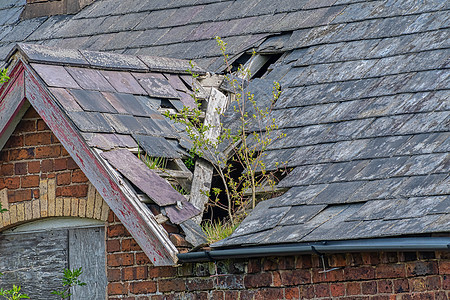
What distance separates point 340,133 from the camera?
265 inches

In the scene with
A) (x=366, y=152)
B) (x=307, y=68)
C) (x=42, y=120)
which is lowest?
A: (x=366, y=152)

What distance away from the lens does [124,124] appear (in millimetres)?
6816

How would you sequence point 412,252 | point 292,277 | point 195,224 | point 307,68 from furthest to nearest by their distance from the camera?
point 307,68 < point 195,224 < point 292,277 < point 412,252

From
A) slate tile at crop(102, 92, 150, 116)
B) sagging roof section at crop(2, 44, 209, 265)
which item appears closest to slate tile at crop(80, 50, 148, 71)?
sagging roof section at crop(2, 44, 209, 265)

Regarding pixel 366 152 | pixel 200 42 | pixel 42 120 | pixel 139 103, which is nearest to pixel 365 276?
pixel 366 152

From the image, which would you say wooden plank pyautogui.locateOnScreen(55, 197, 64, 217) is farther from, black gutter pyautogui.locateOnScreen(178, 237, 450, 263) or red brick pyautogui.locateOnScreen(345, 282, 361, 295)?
red brick pyautogui.locateOnScreen(345, 282, 361, 295)

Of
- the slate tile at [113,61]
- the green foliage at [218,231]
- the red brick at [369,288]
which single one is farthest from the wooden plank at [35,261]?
the red brick at [369,288]

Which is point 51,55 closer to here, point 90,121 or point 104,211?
point 90,121

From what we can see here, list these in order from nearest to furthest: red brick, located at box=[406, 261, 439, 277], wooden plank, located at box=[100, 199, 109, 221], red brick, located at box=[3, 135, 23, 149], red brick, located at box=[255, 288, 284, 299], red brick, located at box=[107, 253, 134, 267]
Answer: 1. red brick, located at box=[406, 261, 439, 277]
2. red brick, located at box=[255, 288, 284, 299]
3. red brick, located at box=[107, 253, 134, 267]
4. wooden plank, located at box=[100, 199, 109, 221]
5. red brick, located at box=[3, 135, 23, 149]

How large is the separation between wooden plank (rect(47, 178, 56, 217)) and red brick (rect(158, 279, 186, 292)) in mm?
1204

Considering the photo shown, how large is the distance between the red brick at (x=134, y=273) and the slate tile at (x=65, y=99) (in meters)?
1.35

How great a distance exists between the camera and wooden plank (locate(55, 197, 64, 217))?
700cm

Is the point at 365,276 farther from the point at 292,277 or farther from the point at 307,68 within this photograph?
the point at 307,68

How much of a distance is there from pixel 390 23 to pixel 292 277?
3.06 m
